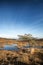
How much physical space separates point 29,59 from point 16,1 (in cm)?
149

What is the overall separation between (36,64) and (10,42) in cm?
468

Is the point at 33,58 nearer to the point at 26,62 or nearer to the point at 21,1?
the point at 26,62

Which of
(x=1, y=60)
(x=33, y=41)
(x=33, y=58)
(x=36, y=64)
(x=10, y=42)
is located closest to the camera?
(x=36, y=64)

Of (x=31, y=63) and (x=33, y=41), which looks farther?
(x=33, y=41)

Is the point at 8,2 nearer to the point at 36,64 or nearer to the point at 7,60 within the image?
the point at 7,60

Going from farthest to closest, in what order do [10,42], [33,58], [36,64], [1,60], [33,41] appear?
[10,42] → [33,41] → [1,60] → [33,58] → [36,64]

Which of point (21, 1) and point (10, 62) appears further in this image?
point (21, 1)

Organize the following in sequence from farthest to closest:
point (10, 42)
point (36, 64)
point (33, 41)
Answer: point (10, 42), point (33, 41), point (36, 64)

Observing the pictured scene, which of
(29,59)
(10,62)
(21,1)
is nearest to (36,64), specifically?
(29,59)

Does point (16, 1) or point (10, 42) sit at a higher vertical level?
point (16, 1)

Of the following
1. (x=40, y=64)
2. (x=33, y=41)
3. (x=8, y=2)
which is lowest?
(x=40, y=64)

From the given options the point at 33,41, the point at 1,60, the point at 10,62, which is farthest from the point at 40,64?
the point at 33,41

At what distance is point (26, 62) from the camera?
2.80 metres

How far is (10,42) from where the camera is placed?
723 cm
